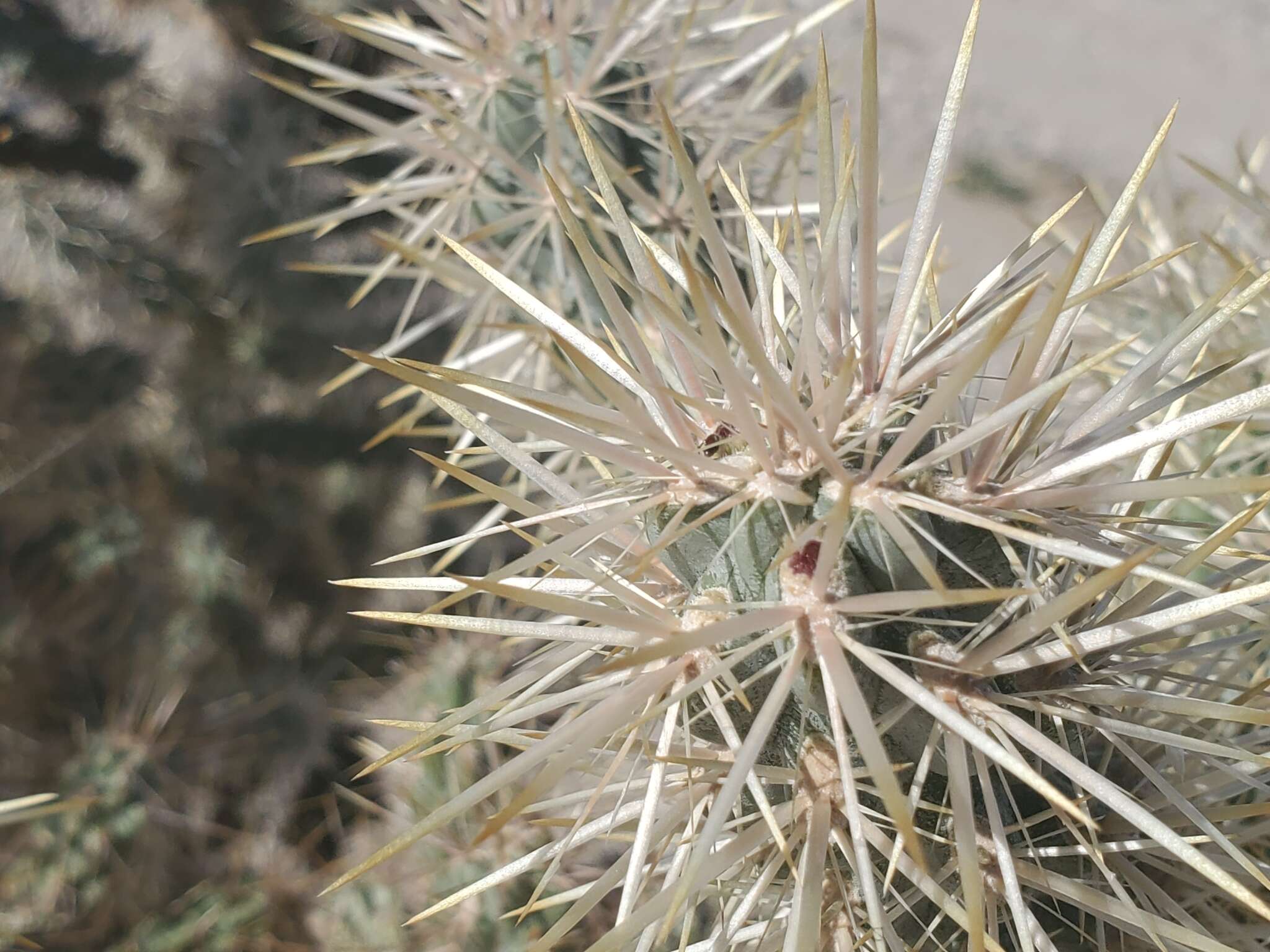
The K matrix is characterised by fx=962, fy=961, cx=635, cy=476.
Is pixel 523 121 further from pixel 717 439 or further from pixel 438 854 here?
pixel 438 854

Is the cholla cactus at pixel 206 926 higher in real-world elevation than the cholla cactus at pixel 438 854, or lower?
lower

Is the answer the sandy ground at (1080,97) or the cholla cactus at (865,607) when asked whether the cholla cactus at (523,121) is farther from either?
the sandy ground at (1080,97)

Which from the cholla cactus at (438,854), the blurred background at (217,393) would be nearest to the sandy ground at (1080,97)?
the blurred background at (217,393)

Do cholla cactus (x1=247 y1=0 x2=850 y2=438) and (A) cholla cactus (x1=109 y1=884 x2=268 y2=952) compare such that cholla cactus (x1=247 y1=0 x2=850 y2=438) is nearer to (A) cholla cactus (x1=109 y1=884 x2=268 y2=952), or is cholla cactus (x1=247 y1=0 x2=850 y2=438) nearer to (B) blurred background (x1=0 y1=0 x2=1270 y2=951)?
(B) blurred background (x1=0 y1=0 x2=1270 y2=951)

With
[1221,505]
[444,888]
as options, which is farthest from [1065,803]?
[444,888]

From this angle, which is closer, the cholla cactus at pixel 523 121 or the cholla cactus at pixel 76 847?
the cholla cactus at pixel 523 121

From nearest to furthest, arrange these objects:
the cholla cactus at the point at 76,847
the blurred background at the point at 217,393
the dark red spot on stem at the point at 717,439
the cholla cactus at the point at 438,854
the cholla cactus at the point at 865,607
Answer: the cholla cactus at the point at 865,607 < the dark red spot on stem at the point at 717,439 < the cholla cactus at the point at 438,854 < the cholla cactus at the point at 76,847 < the blurred background at the point at 217,393

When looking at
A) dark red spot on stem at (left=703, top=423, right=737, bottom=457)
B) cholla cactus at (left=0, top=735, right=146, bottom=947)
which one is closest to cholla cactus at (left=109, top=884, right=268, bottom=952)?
cholla cactus at (left=0, top=735, right=146, bottom=947)
